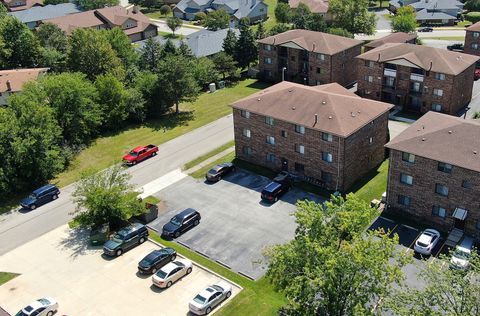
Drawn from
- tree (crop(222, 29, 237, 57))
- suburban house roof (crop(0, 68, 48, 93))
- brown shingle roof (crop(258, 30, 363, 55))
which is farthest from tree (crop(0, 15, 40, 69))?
brown shingle roof (crop(258, 30, 363, 55))

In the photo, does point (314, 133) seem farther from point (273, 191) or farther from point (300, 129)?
point (273, 191)

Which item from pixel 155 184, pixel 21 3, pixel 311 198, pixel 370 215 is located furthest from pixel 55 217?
pixel 21 3

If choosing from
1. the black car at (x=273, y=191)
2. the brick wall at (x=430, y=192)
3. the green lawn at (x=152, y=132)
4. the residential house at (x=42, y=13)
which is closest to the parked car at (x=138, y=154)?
the green lawn at (x=152, y=132)

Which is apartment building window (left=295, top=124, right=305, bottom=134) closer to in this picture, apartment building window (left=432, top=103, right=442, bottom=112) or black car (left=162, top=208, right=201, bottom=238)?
black car (left=162, top=208, right=201, bottom=238)

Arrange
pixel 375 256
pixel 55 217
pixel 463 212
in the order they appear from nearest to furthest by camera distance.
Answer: pixel 375 256 → pixel 463 212 → pixel 55 217

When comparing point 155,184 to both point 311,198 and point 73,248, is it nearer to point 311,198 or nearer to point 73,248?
point 73,248

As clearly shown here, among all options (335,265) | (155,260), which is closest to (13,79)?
(155,260)
